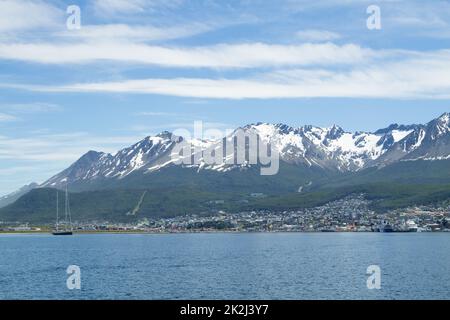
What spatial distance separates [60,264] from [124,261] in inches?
488

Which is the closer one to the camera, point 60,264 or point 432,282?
point 432,282

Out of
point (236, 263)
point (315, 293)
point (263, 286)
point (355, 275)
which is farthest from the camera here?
point (236, 263)

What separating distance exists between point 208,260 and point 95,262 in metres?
23.0

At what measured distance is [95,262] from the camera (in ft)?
440
